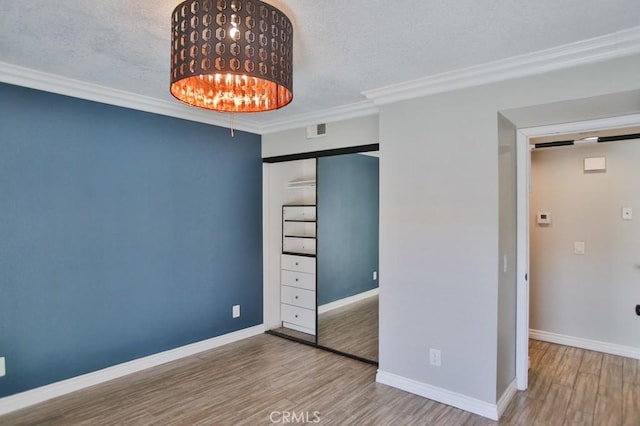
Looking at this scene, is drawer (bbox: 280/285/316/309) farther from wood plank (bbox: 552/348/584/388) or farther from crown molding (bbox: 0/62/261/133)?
wood plank (bbox: 552/348/584/388)

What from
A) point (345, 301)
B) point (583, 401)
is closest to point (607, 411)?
point (583, 401)

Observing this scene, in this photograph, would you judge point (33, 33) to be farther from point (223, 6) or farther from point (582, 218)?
point (582, 218)

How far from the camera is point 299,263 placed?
4.30 m

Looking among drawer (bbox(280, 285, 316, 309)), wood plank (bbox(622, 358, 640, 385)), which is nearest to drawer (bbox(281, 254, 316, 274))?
drawer (bbox(280, 285, 316, 309))

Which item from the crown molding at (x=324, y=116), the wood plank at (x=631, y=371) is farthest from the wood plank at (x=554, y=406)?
the crown molding at (x=324, y=116)

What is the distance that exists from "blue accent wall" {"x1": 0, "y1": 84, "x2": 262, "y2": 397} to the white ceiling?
0.54 metres

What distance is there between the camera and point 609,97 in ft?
7.33

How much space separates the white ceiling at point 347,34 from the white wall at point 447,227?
11.8 inches

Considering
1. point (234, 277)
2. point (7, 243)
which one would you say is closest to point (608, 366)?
point (234, 277)

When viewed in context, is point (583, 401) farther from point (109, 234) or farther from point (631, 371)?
point (109, 234)

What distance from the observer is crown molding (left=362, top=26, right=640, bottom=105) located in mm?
2086

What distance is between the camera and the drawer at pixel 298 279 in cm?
418

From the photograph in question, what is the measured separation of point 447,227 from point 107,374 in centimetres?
306

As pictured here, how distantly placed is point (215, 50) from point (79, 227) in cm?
225
